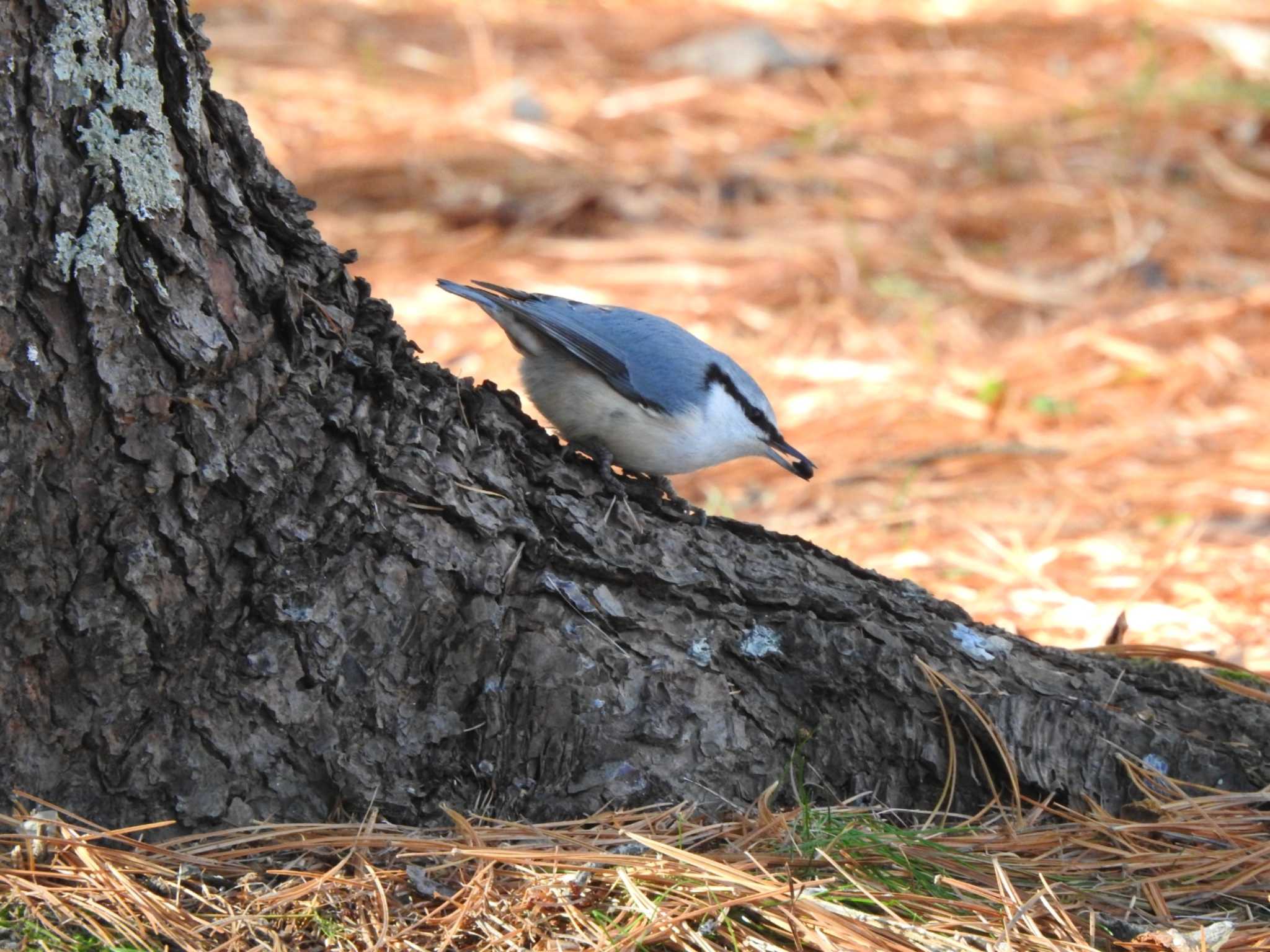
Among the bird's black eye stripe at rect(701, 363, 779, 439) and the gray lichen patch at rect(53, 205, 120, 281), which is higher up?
the gray lichen patch at rect(53, 205, 120, 281)

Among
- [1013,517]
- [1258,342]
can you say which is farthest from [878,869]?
[1258,342]

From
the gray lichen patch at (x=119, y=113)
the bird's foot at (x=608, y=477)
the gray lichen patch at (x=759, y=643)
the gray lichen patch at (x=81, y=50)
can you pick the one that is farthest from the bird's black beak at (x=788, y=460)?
the gray lichen patch at (x=81, y=50)

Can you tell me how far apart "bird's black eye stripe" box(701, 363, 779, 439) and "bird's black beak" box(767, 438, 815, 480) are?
1.7 inches

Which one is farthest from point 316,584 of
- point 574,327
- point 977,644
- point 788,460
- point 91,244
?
point 788,460

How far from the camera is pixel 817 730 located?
227cm

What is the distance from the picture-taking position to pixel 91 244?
1913 millimetres

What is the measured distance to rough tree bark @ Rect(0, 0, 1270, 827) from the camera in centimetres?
192

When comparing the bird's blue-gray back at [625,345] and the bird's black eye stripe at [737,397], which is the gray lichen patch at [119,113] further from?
the bird's black eye stripe at [737,397]

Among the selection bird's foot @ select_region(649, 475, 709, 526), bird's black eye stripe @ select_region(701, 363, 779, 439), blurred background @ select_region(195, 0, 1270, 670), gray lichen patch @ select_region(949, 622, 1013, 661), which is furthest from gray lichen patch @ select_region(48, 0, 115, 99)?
blurred background @ select_region(195, 0, 1270, 670)

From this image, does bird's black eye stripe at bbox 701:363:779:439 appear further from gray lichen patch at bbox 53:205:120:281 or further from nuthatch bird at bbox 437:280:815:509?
gray lichen patch at bbox 53:205:120:281

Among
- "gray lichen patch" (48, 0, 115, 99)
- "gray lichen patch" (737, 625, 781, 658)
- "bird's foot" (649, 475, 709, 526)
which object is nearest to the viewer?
"gray lichen patch" (48, 0, 115, 99)

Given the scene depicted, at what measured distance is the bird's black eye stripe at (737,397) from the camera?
2961 millimetres

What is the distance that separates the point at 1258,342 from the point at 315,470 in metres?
4.31

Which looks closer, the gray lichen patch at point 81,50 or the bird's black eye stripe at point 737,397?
the gray lichen patch at point 81,50
